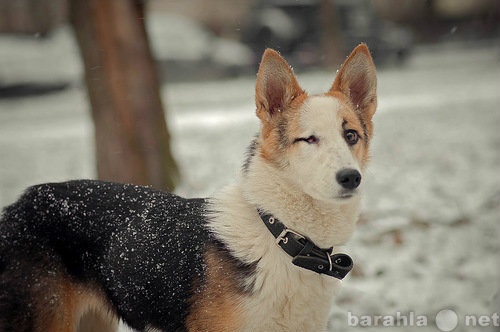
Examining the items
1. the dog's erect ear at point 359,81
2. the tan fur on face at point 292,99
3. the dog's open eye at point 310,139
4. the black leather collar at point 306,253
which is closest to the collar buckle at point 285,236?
the black leather collar at point 306,253

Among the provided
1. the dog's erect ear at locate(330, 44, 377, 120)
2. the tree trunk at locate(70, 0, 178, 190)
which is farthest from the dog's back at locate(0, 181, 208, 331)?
the tree trunk at locate(70, 0, 178, 190)

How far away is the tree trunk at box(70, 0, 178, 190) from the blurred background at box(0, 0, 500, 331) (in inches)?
0.6

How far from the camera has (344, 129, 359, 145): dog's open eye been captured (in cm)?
298

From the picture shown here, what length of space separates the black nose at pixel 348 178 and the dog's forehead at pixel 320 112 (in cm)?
Result: 34

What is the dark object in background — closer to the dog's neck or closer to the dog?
the dog

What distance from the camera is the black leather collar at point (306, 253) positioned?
2.81 meters

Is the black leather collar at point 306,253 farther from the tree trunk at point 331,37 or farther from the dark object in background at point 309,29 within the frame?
the dark object in background at point 309,29

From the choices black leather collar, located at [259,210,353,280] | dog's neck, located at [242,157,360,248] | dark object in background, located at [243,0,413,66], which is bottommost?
dark object in background, located at [243,0,413,66]

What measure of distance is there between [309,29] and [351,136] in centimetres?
1895

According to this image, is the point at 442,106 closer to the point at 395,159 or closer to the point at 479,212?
the point at 395,159

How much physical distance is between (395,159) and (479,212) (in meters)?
2.62

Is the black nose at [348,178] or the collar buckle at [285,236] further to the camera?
the collar buckle at [285,236]

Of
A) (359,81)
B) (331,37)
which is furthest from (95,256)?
(331,37)

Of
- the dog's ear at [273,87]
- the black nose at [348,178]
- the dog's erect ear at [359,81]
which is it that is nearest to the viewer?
the black nose at [348,178]
